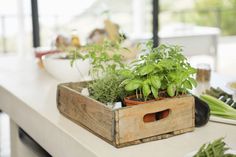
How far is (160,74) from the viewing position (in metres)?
1.12

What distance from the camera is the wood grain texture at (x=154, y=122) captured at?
1061mm

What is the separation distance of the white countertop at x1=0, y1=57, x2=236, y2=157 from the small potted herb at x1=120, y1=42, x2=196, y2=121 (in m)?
0.11

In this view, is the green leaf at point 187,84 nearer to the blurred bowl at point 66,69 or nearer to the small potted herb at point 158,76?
the small potted herb at point 158,76

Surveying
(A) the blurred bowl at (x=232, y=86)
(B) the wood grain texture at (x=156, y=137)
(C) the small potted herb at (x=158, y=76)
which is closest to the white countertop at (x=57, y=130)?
(B) the wood grain texture at (x=156, y=137)

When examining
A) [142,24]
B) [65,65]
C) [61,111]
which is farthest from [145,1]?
[61,111]

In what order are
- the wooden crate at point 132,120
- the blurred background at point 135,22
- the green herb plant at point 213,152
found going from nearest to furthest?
the green herb plant at point 213,152
the wooden crate at point 132,120
the blurred background at point 135,22

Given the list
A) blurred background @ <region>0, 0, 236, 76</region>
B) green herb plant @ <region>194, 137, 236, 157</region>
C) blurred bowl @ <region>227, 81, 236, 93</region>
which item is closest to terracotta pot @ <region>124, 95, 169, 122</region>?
green herb plant @ <region>194, 137, 236, 157</region>

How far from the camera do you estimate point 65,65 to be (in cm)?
180

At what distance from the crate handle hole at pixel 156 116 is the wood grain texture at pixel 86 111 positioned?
11cm

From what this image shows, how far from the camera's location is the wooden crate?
3.47 ft

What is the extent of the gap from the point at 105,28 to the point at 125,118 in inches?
65.7

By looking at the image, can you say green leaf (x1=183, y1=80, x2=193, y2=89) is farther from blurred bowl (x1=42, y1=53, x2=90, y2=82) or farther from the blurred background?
the blurred background

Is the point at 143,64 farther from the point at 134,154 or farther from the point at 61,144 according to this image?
the point at 61,144

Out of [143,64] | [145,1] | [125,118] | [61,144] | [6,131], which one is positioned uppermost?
[145,1]
